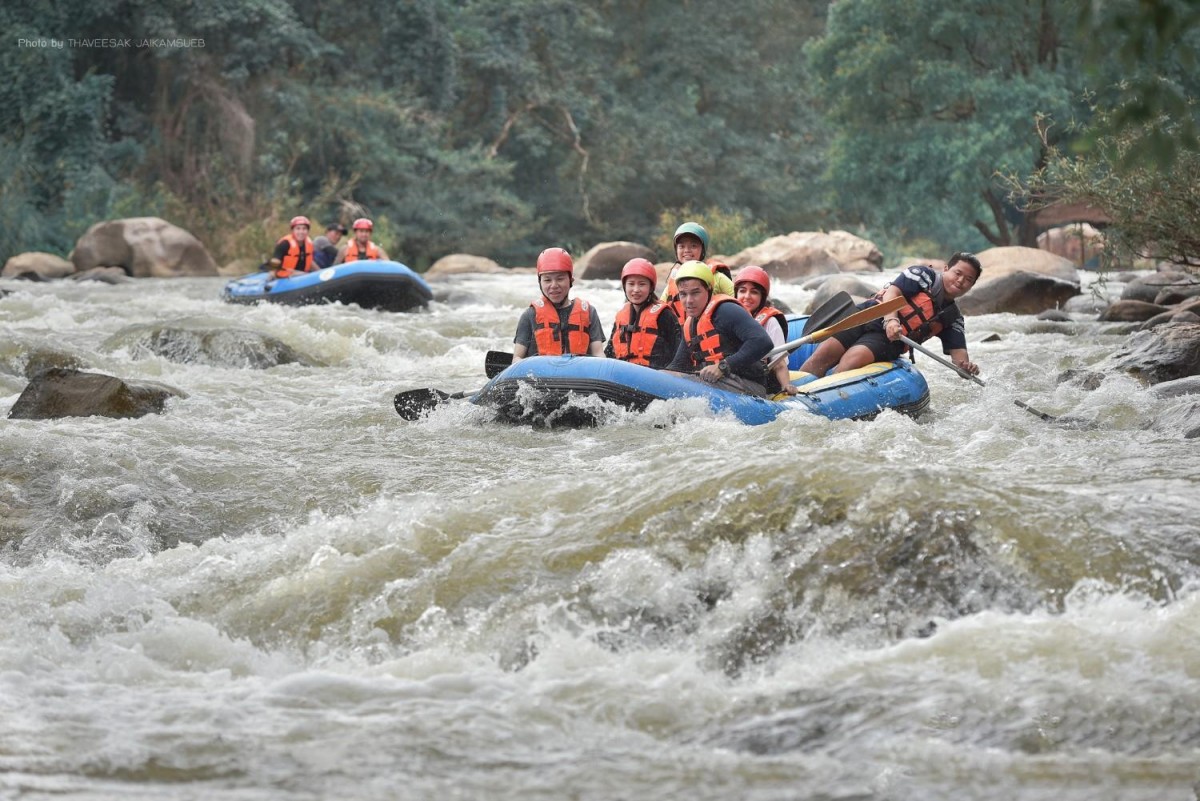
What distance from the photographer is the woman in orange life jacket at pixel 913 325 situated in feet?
27.0

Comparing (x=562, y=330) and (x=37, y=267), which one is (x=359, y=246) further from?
(x=562, y=330)

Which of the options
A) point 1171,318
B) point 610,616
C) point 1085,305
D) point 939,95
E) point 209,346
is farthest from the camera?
point 939,95

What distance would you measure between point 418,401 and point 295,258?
23.8ft

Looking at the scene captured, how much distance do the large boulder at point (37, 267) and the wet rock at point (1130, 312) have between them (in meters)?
13.1

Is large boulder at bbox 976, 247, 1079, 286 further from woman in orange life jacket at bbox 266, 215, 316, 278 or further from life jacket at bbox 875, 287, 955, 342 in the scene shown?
life jacket at bbox 875, 287, 955, 342

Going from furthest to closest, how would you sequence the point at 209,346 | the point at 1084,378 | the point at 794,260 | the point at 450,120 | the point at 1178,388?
the point at 450,120 < the point at 794,260 < the point at 209,346 < the point at 1084,378 < the point at 1178,388

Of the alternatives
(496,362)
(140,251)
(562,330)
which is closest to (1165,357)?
(562,330)

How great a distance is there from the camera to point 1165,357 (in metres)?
8.86

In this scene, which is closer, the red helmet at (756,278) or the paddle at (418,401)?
the paddle at (418,401)

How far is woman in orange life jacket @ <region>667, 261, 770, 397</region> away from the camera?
7055 millimetres

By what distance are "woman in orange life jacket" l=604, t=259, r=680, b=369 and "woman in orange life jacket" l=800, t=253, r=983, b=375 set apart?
1125 millimetres

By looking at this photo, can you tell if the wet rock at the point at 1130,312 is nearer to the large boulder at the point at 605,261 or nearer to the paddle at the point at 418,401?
the paddle at the point at 418,401

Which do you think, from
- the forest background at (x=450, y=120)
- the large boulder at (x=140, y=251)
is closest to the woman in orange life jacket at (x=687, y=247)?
the forest background at (x=450, y=120)

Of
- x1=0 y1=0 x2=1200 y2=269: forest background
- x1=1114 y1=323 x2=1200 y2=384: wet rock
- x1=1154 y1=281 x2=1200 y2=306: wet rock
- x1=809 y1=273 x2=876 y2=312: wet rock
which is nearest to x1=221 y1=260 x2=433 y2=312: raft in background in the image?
x1=809 y1=273 x2=876 y2=312: wet rock
